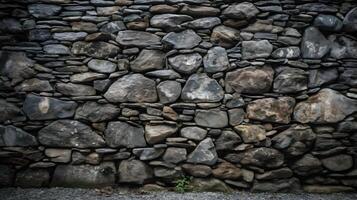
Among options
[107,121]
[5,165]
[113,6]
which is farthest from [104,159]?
[113,6]

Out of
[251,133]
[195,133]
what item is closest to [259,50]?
[251,133]

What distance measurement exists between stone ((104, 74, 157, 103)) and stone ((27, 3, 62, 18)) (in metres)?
1.18

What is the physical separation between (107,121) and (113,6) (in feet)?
4.67

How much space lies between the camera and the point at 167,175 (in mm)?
3303

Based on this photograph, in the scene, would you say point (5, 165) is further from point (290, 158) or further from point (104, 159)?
point (290, 158)

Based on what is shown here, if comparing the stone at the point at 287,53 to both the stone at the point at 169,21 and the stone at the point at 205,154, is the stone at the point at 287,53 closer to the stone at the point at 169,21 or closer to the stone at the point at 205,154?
the stone at the point at 169,21

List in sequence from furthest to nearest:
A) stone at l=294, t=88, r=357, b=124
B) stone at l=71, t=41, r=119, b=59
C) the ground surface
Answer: stone at l=71, t=41, r=119, b=59 → stone at l=294, t=88, r=357, b=124 → the ground surface

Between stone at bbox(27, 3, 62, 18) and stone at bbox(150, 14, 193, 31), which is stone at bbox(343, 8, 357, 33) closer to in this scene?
stone at bbox(150, 14, 193, 31)

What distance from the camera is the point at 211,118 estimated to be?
10.8ft

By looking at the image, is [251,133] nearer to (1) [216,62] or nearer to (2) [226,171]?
(2) [226,171]

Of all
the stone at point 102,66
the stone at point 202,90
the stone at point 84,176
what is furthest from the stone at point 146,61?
the stone at point 84,176

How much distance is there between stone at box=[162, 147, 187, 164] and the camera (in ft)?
10.8

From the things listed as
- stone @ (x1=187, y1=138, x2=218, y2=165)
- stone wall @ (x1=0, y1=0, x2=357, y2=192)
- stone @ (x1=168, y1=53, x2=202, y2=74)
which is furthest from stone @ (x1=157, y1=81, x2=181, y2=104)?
stone @ (x1=187, y1=138, x2=218, y2=165)

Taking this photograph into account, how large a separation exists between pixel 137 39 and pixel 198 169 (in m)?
1.75
